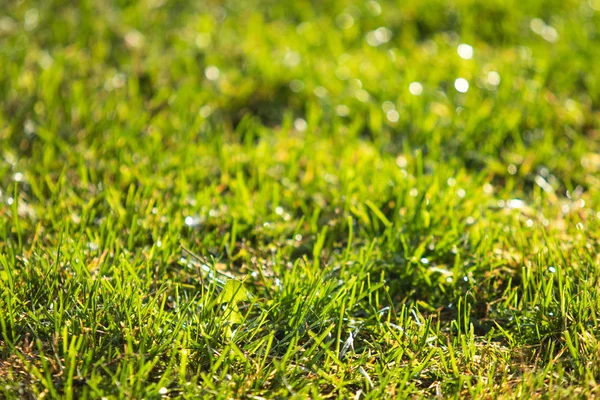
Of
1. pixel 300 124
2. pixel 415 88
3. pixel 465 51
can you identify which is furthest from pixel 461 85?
pixel 300 124

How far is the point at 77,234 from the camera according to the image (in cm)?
225

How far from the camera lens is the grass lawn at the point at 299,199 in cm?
188

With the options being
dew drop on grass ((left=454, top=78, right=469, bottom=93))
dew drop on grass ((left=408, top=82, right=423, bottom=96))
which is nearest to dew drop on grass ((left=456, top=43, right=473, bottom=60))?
dew drop on grass ((left=454, top=78, right=469, bottom=93))

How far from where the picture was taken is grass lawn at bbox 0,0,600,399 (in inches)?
74.1

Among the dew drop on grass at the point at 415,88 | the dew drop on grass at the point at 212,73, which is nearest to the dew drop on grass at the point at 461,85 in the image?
the dew drop on grass at the point at 415,88

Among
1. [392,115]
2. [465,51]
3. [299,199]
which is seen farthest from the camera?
[465,51]

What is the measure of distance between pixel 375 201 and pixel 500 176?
2.07ft

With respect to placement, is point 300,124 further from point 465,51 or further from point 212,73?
point 465,51

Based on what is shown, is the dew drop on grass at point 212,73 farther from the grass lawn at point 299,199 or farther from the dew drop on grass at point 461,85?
the dew drop on grass at point 461,85

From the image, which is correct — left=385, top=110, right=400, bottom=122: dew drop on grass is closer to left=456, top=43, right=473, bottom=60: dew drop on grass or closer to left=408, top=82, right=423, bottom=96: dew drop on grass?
left=408, top=82, right=423, bottom=96: dew drop on grass

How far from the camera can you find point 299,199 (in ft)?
8.47

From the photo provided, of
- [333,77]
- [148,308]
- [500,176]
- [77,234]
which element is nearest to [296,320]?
[148,308]

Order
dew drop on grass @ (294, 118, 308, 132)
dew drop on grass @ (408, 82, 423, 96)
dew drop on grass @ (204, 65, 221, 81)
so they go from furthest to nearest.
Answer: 1. dew drop on grass @ (204, 65, 221, 81)
2. dew drop on grass @ (408, 82, 423, 96)
3. dew drop on grass @ (294, 118, 308, 132)

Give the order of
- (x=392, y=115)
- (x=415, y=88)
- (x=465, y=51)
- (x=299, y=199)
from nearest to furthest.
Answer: (x=299, y=199), (x=392, y=115), (x=415, y=88), (x=465, y=51)
